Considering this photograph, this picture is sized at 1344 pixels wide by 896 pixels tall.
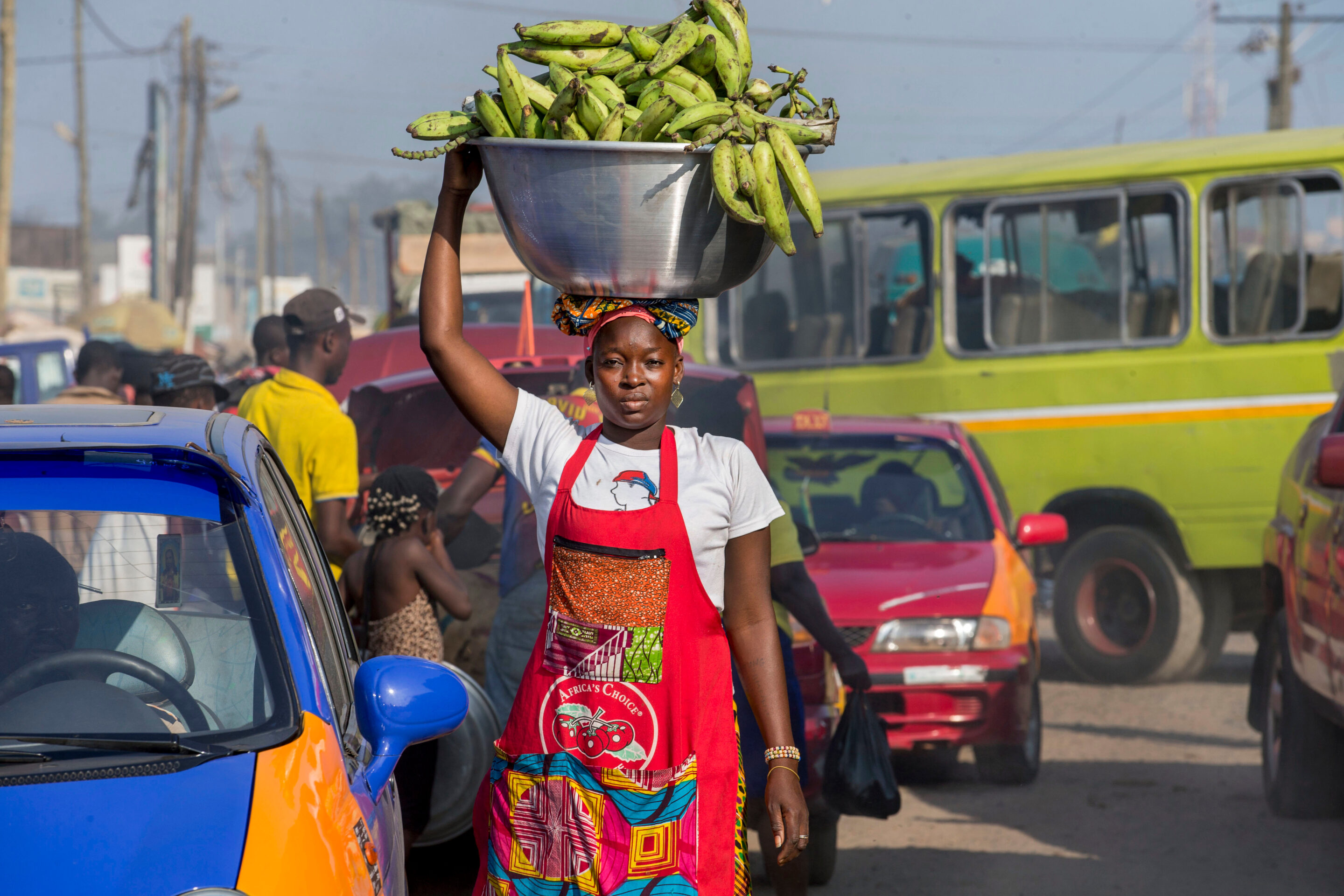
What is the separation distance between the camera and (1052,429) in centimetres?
1025

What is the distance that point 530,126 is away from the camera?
268cm

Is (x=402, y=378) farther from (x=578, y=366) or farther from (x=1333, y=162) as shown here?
(x=1333, y=162)

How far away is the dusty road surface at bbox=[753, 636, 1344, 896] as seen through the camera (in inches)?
210

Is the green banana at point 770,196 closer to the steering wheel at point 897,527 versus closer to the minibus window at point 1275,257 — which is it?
the steering wheel at point 897,527

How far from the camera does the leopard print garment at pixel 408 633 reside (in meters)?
4.83

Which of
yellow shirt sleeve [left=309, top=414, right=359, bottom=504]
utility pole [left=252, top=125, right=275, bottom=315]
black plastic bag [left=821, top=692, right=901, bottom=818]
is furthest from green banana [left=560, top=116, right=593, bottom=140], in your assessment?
utility pole [left=252, top=125, right=275, bottom=315]

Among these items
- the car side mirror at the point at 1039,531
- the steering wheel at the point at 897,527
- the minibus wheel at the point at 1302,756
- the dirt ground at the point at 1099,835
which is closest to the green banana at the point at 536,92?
the dirt ground at the point at 1099,835

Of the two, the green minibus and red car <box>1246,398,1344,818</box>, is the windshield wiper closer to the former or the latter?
red car <box>1246,398,1344,818</box>

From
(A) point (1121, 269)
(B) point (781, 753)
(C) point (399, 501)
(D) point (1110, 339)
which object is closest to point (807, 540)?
(C) point (399, 501)

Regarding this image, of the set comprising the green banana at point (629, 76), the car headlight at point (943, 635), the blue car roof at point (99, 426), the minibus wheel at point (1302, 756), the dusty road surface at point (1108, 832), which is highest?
the green banana at point (629, 76)

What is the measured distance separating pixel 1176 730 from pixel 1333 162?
4282 mm

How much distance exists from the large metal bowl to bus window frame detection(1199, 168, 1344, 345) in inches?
318

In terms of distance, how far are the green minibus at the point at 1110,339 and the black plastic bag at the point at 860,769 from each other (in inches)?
217

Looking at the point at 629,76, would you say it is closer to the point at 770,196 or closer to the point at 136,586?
the point at 770,196
